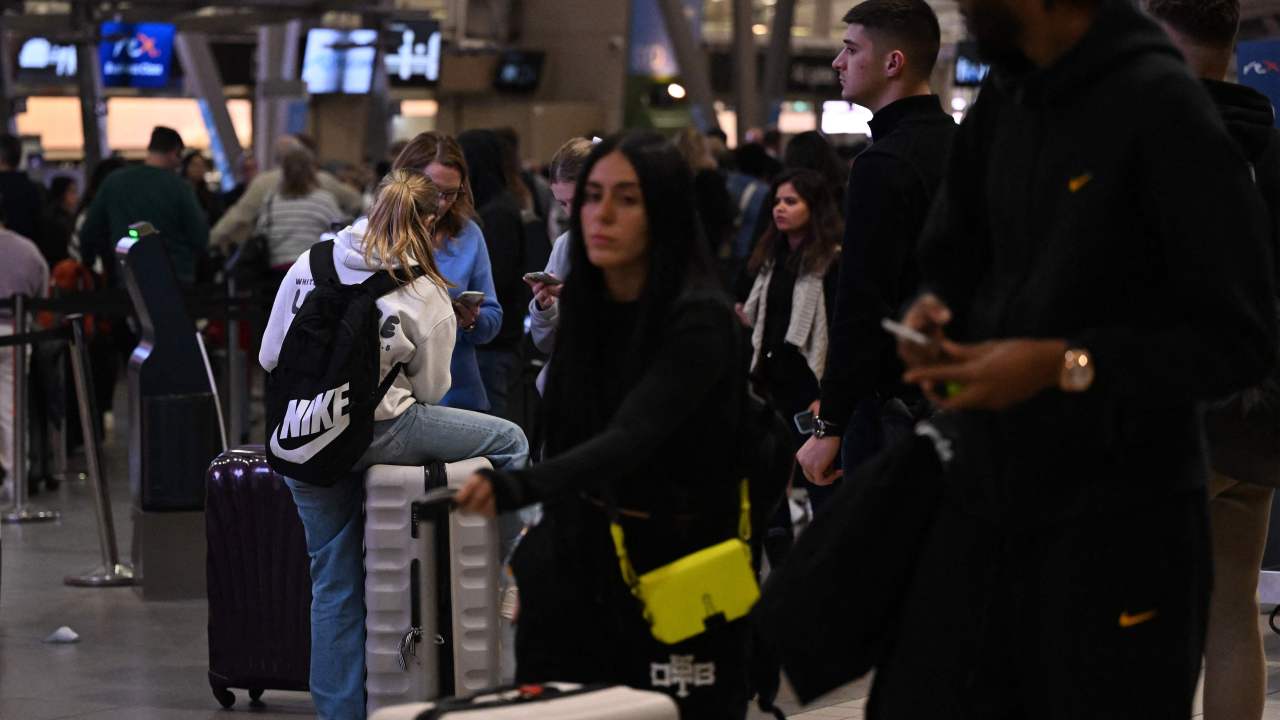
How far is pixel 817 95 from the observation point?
116 feet

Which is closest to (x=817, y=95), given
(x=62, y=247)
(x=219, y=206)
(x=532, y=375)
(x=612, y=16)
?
(x=612, y=16)

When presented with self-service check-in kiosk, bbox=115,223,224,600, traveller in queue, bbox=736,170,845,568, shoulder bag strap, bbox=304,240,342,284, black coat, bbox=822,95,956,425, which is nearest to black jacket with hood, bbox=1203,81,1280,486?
black coat, bbox=822,95,956,425

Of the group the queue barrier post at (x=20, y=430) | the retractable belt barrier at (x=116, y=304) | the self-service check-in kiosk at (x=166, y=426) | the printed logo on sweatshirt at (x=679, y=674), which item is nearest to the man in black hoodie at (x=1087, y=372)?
the printed logo on sweatshirt at (x=679, y=674)

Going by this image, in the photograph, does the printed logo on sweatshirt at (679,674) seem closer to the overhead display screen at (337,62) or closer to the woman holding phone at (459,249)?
the woman holding phone at (459,249)

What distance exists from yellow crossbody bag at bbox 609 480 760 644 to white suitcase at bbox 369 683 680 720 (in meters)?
0.20

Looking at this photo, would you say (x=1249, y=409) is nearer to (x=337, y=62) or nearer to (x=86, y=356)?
(x=86, y=356)

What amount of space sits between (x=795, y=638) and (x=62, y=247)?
11585 mm

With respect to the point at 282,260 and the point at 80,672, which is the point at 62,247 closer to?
the point at 282,260

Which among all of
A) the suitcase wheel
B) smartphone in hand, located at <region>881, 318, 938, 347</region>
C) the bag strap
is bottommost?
the suitcase wheel

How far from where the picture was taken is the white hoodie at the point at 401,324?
5.43m

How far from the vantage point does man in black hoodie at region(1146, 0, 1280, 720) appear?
13.3 feet

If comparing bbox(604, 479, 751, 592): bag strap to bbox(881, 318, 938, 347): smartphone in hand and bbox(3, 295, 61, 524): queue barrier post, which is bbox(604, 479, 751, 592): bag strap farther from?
bbox(3, 295, 61, 524): queue barrier post

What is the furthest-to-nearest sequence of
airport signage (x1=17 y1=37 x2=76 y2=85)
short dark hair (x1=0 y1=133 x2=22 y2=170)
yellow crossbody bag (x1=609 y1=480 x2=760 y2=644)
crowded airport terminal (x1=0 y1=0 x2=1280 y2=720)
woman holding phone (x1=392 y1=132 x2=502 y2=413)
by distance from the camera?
airport signage (x1=17 y1=37 x2=76 y2=85)
short dark hair (x1=0 y1=133 x2=22 y2=170)
woman holding phone (x1=392 y1=132 x2=502 y2=413)
yellow crossbody bag (x1=609 y1=480 x2=760 y2=644)
crowded airport terminal (x1=0 y1=0 x2=1280 y2=720)

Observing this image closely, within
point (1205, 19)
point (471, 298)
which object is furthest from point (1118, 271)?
point (471, 298)
